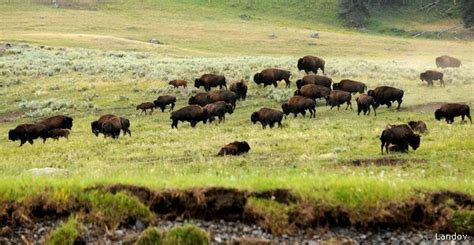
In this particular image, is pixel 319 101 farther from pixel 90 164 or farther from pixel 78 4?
pixel 78 4

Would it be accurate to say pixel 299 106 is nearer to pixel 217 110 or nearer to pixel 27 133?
pixel 217 110

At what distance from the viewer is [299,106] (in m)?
29.0

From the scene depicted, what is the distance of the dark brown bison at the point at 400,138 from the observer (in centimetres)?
1812

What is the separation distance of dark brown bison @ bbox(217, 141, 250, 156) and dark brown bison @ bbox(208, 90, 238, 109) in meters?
12.4

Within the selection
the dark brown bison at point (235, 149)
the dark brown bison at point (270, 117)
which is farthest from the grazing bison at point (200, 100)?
the dark brown bison at point (235, 149)

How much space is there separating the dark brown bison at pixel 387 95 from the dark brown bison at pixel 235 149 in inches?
478

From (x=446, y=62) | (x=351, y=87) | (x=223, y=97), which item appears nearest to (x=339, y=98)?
(x=351, y=87)

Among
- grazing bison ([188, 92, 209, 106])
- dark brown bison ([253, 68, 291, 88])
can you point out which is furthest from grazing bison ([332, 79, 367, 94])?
grazing bison ([188, 92, 209, 106])

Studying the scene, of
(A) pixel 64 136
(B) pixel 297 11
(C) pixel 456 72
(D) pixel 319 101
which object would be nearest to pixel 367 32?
(B) pixel 297 11

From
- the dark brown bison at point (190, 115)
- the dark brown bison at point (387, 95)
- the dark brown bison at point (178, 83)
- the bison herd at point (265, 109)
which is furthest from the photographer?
the dark brown bison at point (178, 83)

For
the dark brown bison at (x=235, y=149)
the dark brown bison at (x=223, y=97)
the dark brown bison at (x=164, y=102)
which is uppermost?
the dark brown bison at (x=235, y=149)

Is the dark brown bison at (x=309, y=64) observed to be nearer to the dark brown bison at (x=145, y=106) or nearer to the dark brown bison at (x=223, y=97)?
the dark brown bison at (x=223, y=97)

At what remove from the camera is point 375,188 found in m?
10.8

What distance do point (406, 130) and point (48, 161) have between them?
10.9 metres
